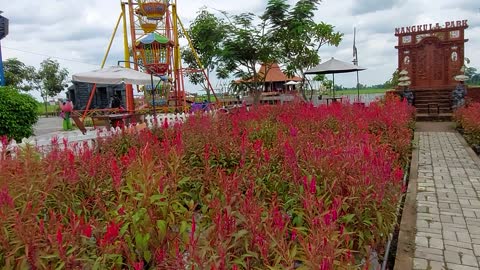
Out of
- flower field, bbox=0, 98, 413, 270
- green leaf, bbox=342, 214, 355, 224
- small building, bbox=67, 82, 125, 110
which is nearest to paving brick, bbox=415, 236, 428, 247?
flower field, bbox=0, 98, 413, 270

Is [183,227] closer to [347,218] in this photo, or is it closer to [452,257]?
[347,218]

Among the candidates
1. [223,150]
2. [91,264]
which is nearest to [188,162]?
[223,150]

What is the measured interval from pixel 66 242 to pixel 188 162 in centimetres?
206

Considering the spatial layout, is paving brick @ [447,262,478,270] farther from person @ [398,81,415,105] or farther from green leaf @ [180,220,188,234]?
person @ [398,81,415,105]

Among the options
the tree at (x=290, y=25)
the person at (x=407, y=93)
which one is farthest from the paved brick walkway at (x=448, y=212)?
the person at (x=407, y=93)

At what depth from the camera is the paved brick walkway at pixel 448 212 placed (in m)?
3.11

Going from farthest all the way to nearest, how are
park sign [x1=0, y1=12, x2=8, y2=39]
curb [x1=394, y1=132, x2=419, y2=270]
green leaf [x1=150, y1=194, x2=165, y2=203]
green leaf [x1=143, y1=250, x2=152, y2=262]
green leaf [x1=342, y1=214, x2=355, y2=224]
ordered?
park sign [x1=0, y1=12, x2=8, y2=39] < curb [x1=394, y1=132, x2=419, y2=270] < green leaf [x1=342, y1=214, x2=355, y2=224] < green leaf [x1=150, y1=194, x2=165, y2=203] < green leaf [x1=143, y1=250, x2=152, y2=262]

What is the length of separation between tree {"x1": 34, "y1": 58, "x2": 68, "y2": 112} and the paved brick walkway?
4495 cm

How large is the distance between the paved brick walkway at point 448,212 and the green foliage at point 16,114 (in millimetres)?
7906

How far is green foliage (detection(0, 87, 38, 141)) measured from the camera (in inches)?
296

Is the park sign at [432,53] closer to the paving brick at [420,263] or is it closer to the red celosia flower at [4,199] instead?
the paving brick at [420,263]

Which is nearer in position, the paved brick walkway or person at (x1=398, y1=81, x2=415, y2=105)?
the paved brick walkway

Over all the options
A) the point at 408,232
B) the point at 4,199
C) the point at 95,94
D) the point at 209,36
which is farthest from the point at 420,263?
the point at 95,94

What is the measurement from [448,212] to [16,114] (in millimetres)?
8299
